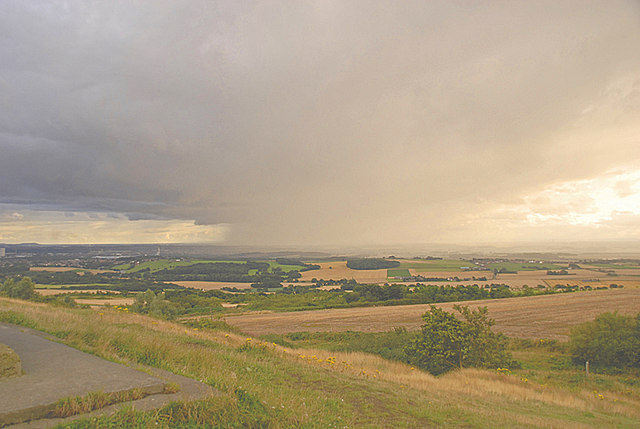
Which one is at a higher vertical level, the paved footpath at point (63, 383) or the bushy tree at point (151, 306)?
the paved footpath at point (63, 383)

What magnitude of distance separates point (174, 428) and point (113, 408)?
3.51 ft

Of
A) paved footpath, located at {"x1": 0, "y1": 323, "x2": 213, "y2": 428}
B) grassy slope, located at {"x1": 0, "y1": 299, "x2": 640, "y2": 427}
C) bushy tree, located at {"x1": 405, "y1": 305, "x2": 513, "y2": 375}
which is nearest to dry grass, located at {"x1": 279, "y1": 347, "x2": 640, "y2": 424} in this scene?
grassy slope, located at {"x1": 0, "y1": 299, "x2": 640, "y2": 427}

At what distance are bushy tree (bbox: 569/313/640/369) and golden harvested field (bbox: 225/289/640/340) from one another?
1007cm

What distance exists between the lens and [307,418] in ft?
23.6

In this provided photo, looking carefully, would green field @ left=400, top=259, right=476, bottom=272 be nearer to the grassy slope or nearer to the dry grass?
the dry grass

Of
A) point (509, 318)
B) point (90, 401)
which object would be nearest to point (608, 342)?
point (509, 318)

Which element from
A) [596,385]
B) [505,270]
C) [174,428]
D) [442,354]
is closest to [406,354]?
[442,354]

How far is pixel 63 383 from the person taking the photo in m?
6.38

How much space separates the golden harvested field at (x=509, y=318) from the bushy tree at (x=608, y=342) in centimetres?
1007

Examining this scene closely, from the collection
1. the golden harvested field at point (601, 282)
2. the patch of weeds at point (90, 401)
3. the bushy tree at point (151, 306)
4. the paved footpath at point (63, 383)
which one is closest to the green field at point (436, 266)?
the golden harvested field at point (601, 282)

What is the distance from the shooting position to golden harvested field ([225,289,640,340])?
4788 centimetres

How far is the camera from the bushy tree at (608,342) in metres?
29.6

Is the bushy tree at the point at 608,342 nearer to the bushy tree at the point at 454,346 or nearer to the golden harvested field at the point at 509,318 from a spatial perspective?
the golden harvested field at the point at 509,318

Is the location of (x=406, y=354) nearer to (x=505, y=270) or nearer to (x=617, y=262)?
(x=505, y=270)
